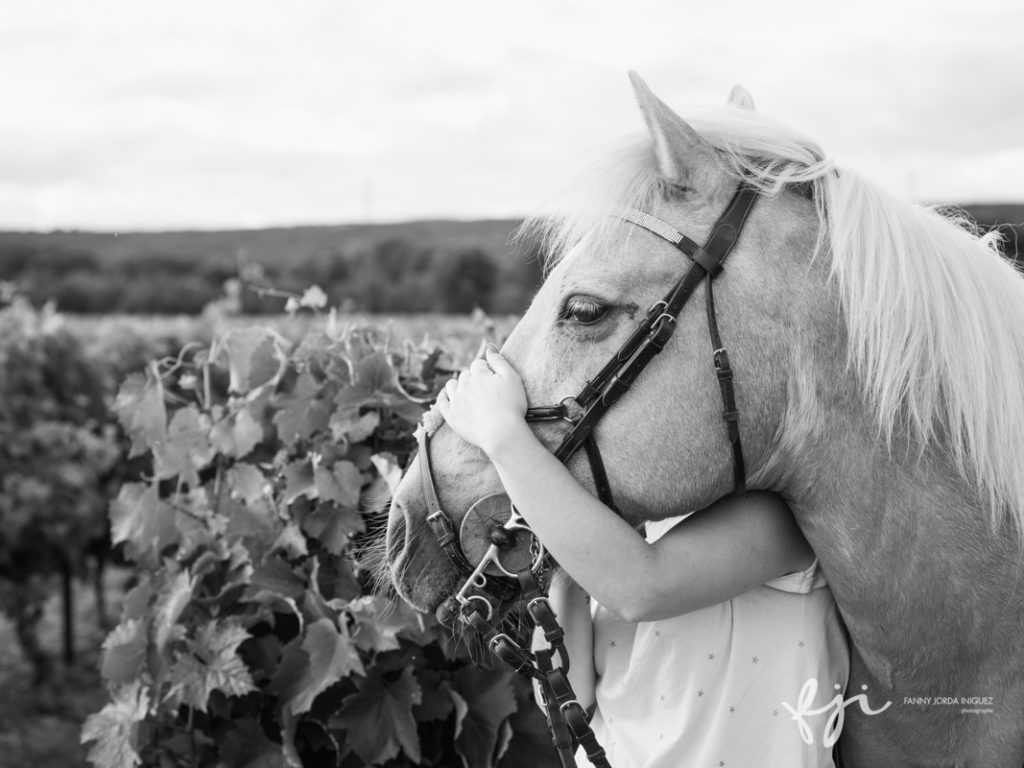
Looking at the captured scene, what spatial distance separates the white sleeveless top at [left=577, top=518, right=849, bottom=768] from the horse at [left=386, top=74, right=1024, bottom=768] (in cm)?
12

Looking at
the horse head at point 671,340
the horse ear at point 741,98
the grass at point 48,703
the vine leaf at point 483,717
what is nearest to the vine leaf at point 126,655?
the vine leaf at point 483,717

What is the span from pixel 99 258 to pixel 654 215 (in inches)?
1063

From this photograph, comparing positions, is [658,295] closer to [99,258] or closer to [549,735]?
[549,735]

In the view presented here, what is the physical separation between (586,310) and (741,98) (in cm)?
78

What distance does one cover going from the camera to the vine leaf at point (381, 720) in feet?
7.79

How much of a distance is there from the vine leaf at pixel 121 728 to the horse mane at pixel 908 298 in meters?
1.88

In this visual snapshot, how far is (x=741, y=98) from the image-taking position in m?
2.20

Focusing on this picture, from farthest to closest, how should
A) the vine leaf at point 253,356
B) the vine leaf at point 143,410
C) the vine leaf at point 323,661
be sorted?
the vine leaf at point 143,410 → the vine leaf at point 253,356 → the vine leaf at point 323,661

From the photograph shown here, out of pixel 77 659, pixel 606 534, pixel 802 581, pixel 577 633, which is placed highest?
pixel 606 534

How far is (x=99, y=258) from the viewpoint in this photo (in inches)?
1018

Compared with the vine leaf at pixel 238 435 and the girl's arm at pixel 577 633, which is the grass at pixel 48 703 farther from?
the girl's arm at pixel 577 633

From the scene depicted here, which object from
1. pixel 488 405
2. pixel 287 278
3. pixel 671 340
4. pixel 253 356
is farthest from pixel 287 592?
pixel 287 278

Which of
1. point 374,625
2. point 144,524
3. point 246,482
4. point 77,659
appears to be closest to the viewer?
point 374,625

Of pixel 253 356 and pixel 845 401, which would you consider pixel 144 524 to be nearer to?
pixel 253 356
